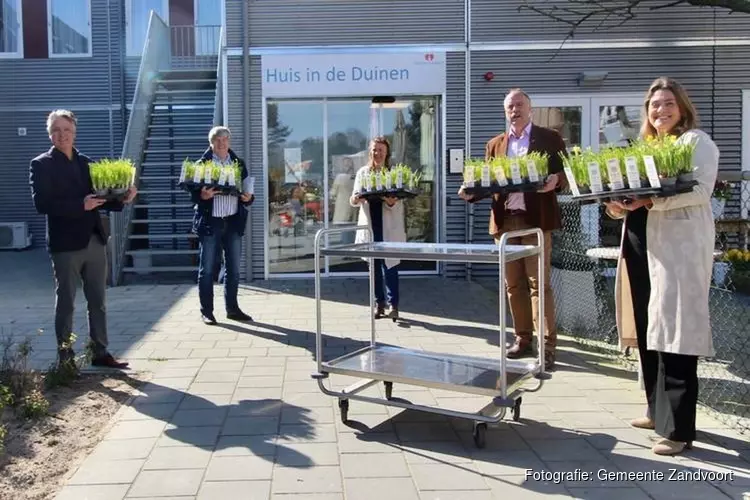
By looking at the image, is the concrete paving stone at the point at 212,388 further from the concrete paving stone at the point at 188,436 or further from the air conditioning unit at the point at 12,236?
the air conditioning unit at the point at 12,236

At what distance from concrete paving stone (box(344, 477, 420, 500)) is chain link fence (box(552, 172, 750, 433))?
2.40 meters

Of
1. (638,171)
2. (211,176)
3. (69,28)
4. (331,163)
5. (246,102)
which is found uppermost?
(69,28)

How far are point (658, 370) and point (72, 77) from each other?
13.9 metres

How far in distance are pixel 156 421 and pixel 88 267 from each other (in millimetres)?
1580

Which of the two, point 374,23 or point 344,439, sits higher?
point 374,23

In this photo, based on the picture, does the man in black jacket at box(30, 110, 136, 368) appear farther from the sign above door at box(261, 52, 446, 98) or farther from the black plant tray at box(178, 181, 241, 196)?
the sign above door at box(261, 52, 446, 98)

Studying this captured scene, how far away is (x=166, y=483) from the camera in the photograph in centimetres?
343

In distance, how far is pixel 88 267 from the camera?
5301 millimetres

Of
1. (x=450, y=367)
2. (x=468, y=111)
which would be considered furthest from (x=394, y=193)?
(x=468, y=111)

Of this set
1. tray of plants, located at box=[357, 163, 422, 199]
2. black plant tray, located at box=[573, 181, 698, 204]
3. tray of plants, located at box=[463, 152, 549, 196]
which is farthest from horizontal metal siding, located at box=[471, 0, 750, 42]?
black plant tray, located at box=[573, 181, 698, 204]

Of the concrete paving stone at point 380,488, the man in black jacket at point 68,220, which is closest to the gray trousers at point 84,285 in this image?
the man in black jacket at point 68,220

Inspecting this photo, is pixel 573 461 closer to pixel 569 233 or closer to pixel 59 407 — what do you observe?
pixel 59 407

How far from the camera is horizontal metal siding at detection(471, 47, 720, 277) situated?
997cm

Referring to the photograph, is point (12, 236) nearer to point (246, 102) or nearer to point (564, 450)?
point (246, 102)
